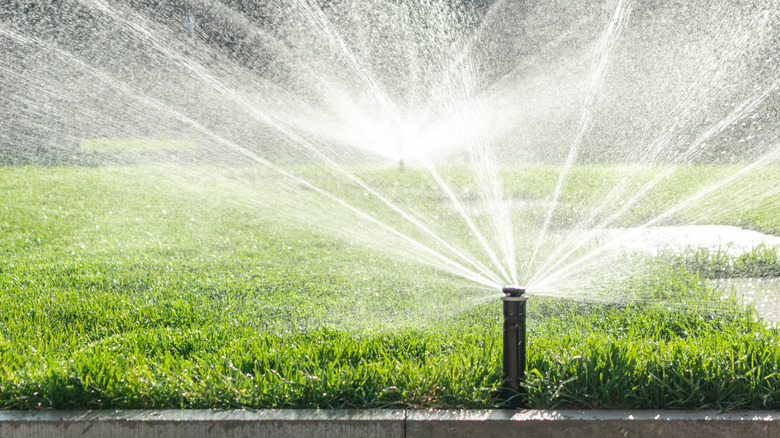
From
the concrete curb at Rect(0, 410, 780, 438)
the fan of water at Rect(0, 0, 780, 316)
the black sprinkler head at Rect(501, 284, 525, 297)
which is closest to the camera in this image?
the concrete curb at Rect(0, 410, 780, 438)

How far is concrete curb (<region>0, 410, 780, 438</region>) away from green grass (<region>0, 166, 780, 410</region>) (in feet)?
0.27

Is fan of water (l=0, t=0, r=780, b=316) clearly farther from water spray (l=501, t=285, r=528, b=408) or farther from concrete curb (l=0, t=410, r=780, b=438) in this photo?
concrete curb (l=0, t=410, r=780, b=438)

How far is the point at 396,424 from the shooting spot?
8.45 feet

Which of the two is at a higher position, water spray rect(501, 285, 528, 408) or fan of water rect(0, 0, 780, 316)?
fan of water rect(0, 0, 780, 316)

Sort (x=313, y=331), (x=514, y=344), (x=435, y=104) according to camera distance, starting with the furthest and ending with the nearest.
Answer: (x=435, y=104) → (x=313, y=331) → (x=514, y=344)

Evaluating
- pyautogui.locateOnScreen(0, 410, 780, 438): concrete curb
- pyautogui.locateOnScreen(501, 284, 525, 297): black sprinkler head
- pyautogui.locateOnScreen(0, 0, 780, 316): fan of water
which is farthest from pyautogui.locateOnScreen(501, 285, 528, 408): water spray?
pyautogui.locateOnScreen(0, 0, 780, 316): fan of water

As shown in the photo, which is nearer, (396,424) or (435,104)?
(396,424)

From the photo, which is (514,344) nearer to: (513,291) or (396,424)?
→ (513,291)

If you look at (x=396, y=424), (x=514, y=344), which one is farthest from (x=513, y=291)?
(x=396, y=424)

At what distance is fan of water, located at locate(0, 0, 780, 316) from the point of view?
812cm

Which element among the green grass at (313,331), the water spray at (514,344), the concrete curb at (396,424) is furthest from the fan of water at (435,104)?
the concrete curb at (396,424)

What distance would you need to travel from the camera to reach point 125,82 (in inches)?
654

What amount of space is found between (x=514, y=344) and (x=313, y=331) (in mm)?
1305

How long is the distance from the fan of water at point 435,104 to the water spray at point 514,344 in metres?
3.30
